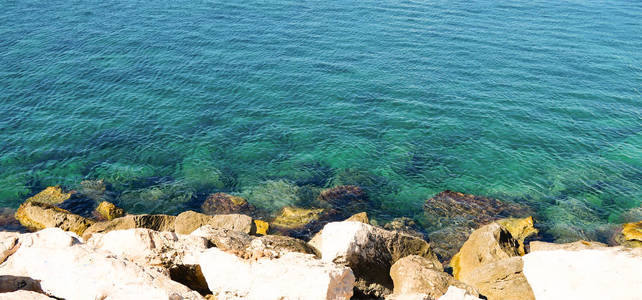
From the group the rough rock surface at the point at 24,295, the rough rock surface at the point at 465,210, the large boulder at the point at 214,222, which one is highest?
the rough rock surface at the point at 24,295

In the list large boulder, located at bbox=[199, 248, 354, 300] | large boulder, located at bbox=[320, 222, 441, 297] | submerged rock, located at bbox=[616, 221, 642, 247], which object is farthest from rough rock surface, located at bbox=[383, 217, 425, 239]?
submerged rock, located at bbox=[616, 221, 642, 247]

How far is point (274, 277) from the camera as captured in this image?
1413cm

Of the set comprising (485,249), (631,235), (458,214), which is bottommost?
(458,214)

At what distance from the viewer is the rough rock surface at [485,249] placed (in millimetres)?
20078

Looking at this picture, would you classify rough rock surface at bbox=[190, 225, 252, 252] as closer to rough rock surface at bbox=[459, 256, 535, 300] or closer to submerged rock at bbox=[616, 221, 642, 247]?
rough rock surface at bbox=[459, 256, 535, 300]

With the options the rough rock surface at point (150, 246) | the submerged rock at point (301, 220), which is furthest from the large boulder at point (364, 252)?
the submerged rock at point (301, 220)

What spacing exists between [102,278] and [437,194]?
68.9 feet

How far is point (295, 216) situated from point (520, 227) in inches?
533

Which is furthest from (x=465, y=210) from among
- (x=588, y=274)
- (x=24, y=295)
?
(x=24, y=295)

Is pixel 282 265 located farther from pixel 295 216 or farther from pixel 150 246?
pixel 295 216

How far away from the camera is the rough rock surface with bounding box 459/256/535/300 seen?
17.1 meters

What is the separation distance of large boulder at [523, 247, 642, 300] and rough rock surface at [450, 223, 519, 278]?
2701mm

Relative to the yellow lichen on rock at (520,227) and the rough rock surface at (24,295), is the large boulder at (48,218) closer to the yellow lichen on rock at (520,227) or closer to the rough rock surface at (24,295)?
the rough rock surface at (24,295)

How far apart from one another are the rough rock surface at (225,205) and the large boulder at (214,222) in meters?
2.90
